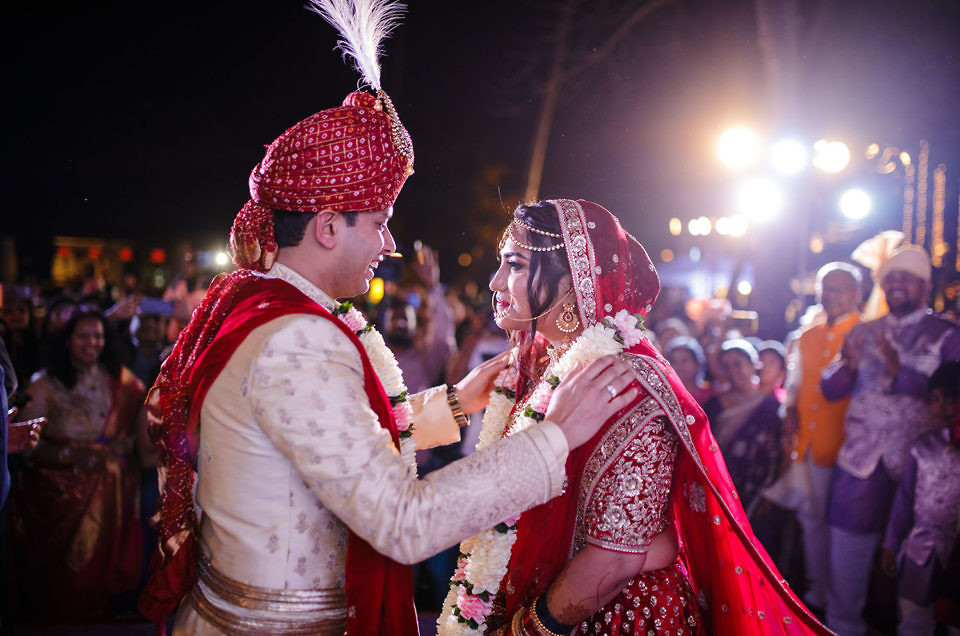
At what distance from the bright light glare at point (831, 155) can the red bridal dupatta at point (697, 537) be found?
672cm

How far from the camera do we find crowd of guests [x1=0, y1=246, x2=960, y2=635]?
14.3ft

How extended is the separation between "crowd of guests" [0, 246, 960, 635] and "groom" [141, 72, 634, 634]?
10.5 ft

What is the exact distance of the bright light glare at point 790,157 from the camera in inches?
272

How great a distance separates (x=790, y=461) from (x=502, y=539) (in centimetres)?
410

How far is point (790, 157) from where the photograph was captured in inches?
274

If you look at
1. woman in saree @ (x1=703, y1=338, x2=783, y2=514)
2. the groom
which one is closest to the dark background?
woman in saree @ (x1=703, y1=338, x2=783, y2=514)

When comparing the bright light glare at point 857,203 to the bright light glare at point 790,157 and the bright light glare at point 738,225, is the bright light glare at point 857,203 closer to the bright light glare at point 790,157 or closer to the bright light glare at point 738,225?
the bright light glare at point 738,225

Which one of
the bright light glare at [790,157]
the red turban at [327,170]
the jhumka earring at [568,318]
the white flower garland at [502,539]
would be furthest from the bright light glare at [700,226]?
the red turban at [327,170]

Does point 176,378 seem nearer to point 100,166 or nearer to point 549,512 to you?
point 549,512

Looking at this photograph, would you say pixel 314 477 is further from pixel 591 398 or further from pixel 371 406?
pixel 591 398

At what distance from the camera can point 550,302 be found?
2182mm

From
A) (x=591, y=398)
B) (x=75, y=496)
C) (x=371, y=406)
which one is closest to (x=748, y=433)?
(x=591, y=398)

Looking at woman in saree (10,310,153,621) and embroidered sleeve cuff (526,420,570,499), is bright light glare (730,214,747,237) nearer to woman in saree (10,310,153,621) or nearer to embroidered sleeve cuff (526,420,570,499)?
woman in saree (10,310,153,621)

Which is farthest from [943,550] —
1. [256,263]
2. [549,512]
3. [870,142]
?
[870,142]
